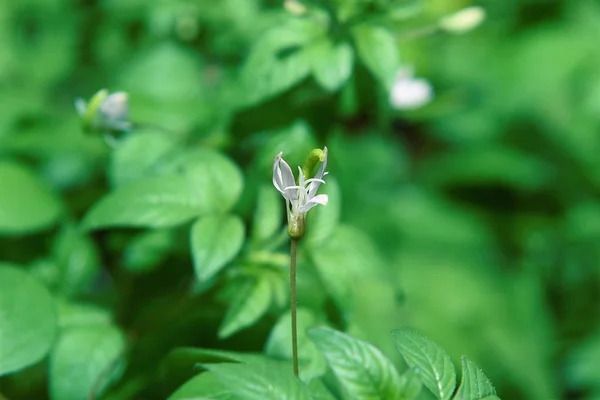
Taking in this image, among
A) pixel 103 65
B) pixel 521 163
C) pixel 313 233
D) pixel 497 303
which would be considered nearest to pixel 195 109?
pixel 313 233

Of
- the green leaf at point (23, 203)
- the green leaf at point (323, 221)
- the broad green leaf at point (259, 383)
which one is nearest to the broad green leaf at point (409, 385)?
the broad green leaf at point (259, 383)

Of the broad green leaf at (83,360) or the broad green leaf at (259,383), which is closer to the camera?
the broad green leaf at (259,383)

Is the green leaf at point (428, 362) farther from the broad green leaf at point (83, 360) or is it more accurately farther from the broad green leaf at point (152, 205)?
the broad green leaf at point (83, 360)

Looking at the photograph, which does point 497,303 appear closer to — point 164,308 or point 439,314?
point 439,314

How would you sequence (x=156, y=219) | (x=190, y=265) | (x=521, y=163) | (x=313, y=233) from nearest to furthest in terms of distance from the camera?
(x=156, y=219) < (x=313, y=233) < (x=190, y=265) < (x=521, y=163)

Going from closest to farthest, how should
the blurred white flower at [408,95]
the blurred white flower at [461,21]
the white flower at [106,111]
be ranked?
the white flower at [106,111]
the blurred white flower at [461,21]
the blurred white flower at [408,95]

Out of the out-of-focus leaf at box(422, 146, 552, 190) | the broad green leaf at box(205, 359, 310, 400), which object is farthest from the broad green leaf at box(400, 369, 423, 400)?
the out-of-focus leaf at box(422, 146, 552, 190)
